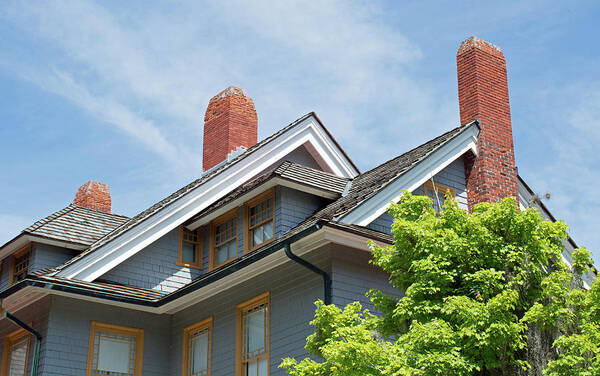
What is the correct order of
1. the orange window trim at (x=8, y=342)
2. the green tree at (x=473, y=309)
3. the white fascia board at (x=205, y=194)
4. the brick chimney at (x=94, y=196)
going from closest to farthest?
the green tree at (x=473, y=309), the white fascia board at (x=205, y=194), the orange window trim at (x=8, y=342), the brick chimney at (x=94, y=196)

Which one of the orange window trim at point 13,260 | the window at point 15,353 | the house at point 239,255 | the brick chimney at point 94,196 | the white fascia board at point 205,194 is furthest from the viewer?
the brick chimney at point 94,196

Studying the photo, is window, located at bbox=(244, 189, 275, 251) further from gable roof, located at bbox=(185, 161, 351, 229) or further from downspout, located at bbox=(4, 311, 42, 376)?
downspout, located at bbox=(4, 311, 42, 376)

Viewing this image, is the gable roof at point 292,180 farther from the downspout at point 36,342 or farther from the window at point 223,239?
the downspout at point 36,342

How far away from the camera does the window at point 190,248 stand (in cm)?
1830

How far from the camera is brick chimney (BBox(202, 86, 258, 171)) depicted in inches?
874

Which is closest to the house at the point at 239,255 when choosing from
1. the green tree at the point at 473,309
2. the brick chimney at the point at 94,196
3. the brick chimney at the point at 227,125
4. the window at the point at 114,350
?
the window at the point at 114,350

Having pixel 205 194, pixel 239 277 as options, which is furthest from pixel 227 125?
pixel 239 277

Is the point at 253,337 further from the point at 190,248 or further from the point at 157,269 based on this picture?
the point at 190,248

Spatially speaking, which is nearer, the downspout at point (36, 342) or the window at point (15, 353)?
the downspout at point (36, 342)

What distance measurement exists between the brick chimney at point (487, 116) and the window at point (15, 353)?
10.0m

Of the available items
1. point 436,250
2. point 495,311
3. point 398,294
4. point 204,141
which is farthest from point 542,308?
point 204,141

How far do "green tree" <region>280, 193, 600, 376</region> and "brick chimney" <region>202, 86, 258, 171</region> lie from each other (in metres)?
11.5

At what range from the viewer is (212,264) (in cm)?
1800

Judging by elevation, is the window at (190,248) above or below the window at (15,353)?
above
